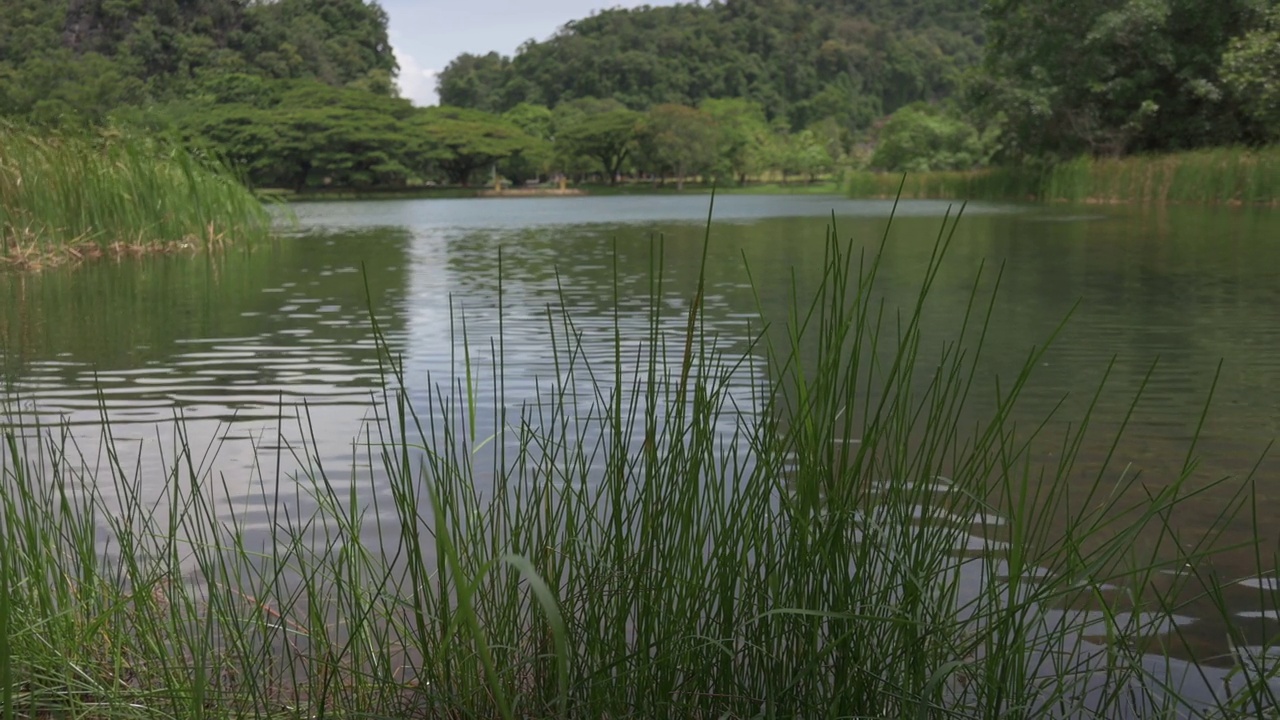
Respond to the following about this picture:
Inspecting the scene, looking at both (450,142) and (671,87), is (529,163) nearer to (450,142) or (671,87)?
(450,142)

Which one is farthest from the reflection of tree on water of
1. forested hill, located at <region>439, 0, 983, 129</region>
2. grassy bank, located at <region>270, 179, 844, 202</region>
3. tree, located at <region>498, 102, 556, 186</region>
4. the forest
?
forested hill, located at <region>439, 0, 983, 129</region>

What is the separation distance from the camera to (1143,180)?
17.0m

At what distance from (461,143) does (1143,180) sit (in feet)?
102

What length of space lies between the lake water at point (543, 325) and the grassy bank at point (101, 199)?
0.77 feet

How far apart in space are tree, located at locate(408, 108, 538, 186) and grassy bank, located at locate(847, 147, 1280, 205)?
79.3 feet

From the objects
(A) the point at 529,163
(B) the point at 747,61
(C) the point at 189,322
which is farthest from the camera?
(B) the point at 747,61

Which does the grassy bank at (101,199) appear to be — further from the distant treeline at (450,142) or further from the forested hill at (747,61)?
the forested hill at (747,61)

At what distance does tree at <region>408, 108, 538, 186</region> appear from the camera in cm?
4347

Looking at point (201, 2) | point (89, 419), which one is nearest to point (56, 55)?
point (201, 2)

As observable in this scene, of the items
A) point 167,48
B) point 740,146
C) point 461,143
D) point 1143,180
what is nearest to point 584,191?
point 461,143

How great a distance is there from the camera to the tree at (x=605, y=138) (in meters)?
46.8

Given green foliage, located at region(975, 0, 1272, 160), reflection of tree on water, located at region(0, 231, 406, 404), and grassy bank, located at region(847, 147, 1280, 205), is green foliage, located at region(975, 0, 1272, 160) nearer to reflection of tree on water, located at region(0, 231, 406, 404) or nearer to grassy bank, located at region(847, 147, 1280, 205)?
grassy bank, located at region(847, 147, 1280, 205)

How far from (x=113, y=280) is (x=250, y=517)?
5494 mm

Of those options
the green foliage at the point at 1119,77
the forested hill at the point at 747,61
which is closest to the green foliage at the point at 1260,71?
the green foliage at the point at 1119,77
